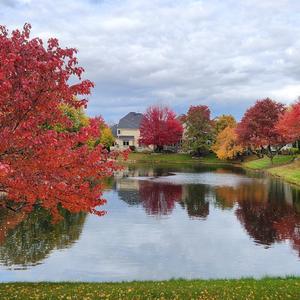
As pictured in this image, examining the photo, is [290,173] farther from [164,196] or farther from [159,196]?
[159,196]

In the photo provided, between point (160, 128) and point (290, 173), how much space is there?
60.6 metres

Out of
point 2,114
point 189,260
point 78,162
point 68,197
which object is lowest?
point 189,260

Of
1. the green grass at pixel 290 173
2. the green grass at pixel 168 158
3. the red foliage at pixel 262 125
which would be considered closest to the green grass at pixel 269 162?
the red foliage at pixel 262 125

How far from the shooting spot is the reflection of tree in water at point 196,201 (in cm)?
3853

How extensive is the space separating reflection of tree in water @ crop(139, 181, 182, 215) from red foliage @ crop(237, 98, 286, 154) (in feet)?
126

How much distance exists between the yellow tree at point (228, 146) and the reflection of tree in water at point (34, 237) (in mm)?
75742

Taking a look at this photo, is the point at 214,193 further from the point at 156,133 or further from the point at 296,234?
the point at 156,133

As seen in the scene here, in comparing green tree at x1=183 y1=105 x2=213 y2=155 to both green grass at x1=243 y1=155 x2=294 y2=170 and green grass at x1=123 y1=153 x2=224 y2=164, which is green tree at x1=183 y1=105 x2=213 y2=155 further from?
green grass at x1=243 y1=155 x2=294 y2=170

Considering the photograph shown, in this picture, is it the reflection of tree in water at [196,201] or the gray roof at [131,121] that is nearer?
the reflection of tree in water at [196,201]

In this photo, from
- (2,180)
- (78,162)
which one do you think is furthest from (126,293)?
A: (2,180)

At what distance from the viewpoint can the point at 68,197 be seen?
45.2 feet

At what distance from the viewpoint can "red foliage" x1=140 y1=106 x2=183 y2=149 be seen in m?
125

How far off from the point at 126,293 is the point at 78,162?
510 centimetres

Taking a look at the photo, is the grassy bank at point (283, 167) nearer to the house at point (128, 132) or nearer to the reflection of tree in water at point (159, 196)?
the reflection of tree in water at point (159, 196)
